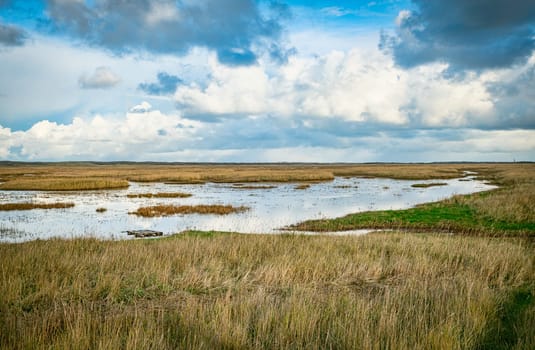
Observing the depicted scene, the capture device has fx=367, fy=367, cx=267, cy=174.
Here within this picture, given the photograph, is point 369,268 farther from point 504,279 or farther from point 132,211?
point 132,211

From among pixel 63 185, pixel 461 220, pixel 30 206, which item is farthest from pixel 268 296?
pixel 63 185

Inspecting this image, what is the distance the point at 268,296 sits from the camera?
23.9ft

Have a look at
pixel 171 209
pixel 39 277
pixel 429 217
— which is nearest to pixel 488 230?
pixel 429 217

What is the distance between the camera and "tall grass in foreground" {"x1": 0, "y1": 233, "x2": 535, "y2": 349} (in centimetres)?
539

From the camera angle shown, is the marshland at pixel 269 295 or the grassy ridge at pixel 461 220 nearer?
the marshland at pixel 269 295

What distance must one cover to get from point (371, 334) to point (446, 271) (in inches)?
222

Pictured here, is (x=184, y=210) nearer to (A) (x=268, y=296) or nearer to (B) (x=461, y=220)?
(B) (x=461, y=220)

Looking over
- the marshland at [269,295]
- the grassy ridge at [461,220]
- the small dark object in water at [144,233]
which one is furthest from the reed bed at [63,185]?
the marshland at [269,295]

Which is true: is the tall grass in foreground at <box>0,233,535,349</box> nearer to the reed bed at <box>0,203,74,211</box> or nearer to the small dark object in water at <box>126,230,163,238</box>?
the small dark object in water at <box>126,230,163,238</box>

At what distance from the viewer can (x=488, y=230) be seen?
19.8 meters

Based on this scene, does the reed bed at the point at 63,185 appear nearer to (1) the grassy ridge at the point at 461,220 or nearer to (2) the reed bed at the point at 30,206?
(2) the reed bed at the point at 30,206

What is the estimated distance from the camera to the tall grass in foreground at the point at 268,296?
5.39 meters

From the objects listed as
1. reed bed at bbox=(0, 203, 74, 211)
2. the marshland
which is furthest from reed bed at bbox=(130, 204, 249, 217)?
the marshland

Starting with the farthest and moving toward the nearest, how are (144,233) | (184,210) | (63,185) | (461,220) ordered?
(63,185)
(184,210)
(461,220)
(144,233)
